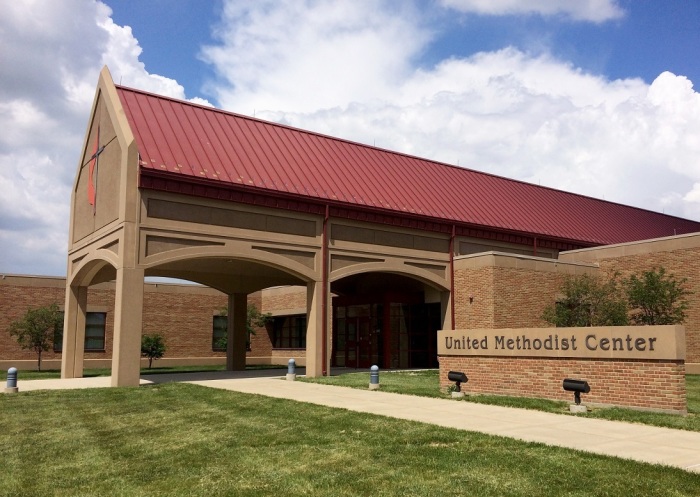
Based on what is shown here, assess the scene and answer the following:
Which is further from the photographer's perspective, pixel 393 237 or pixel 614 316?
pixel 393 237

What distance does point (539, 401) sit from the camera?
51.7 feet

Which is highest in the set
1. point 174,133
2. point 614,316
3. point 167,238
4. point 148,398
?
point 174,133

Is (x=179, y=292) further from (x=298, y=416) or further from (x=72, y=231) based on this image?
(x=298, y=416)

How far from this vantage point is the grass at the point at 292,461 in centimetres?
789

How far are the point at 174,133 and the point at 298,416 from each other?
14425 millimetres

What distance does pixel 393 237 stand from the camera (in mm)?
28375

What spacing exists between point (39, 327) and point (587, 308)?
27.3m

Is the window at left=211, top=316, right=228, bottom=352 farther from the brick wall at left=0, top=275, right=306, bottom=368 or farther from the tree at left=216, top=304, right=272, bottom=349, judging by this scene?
the brick wall at left=0, top=275, right=306, bottom=368

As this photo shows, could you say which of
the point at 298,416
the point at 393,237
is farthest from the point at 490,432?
the point at 393,237

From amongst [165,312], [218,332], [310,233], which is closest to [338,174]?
[310,233]

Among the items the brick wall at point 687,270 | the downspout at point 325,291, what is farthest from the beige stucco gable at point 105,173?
the brick wall at point 687,270

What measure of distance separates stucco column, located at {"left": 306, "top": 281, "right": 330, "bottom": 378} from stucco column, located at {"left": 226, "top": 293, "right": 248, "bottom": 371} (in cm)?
748

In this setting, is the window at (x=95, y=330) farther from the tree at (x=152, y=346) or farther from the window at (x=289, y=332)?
the window at (x=289, y=332)

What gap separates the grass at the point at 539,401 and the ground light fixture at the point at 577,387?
370 millimetres
